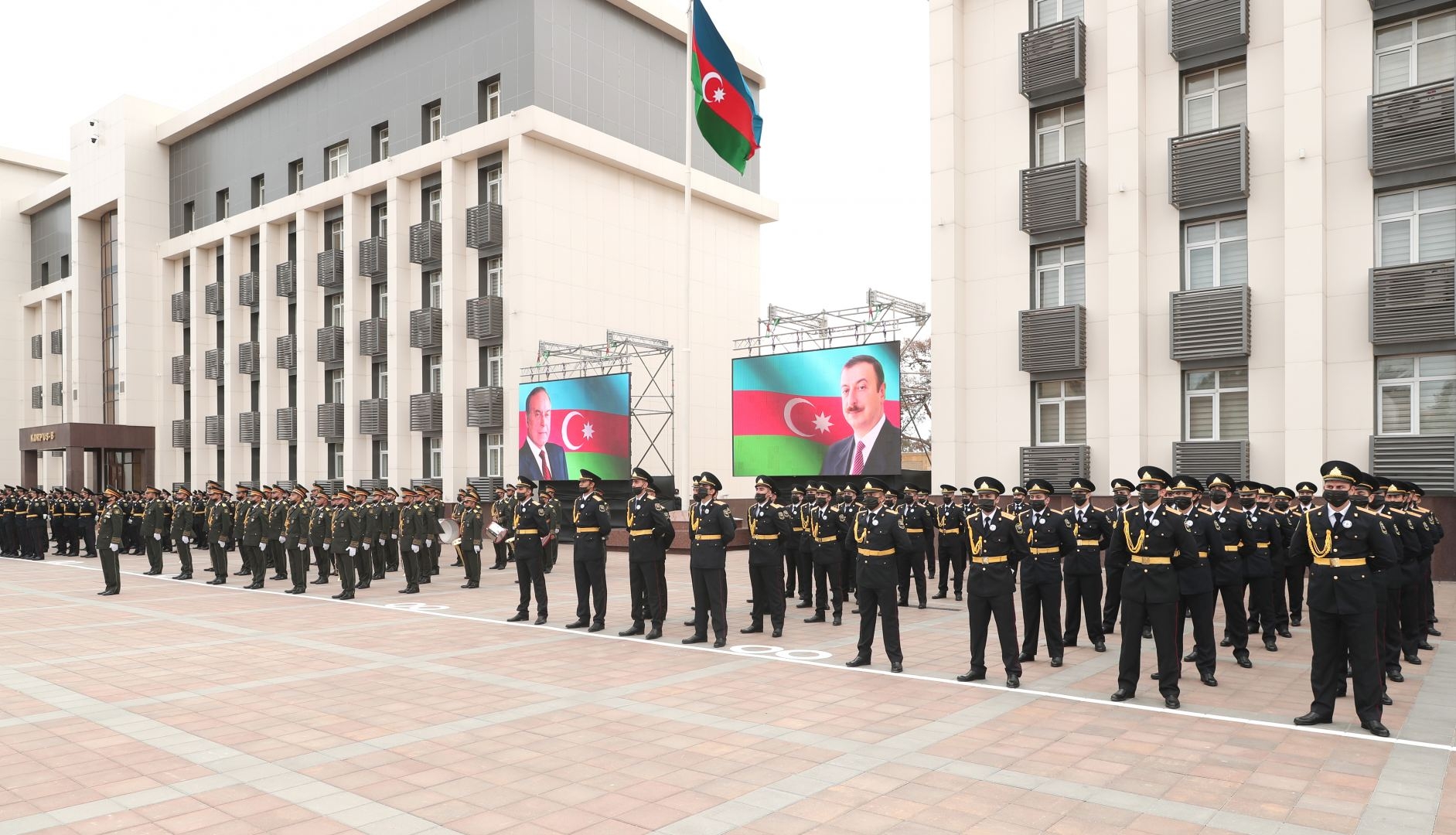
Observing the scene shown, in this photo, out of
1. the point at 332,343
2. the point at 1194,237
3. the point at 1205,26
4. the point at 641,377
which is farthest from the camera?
the point at 332,343

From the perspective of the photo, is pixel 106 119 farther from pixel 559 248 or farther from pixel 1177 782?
pixel 1177 782

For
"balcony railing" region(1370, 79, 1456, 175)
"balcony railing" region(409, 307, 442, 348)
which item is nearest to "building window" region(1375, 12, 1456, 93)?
"balcony railing" region(1370, 79, 1456, 175)

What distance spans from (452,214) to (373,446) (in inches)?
396

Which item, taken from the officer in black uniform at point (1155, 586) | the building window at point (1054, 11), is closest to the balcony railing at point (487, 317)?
the building window at point (1054, 11)

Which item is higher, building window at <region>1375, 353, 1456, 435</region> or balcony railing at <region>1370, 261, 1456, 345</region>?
balcony railing at <region>1370, 261, 1456, 345</region>

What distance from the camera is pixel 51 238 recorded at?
54125 mm

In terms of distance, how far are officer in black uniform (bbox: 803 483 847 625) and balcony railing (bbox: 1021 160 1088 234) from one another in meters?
A: 10.2

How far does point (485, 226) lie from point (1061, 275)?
19.6 metres

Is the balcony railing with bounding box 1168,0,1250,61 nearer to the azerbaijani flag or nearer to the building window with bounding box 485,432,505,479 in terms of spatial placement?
the azerbaijani flag

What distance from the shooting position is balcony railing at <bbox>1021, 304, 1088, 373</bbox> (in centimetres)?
2052

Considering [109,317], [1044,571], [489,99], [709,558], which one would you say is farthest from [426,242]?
[1044,571]

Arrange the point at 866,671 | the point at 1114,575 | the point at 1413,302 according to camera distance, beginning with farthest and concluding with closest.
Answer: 1. the point at 1413,302
2. the point at 1114,575
3. the point at 866,671

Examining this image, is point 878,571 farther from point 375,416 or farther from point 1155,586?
point 375,416

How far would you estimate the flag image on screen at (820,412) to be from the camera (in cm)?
2250
